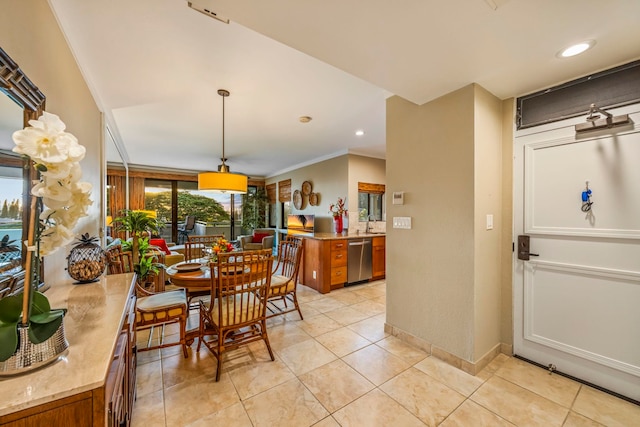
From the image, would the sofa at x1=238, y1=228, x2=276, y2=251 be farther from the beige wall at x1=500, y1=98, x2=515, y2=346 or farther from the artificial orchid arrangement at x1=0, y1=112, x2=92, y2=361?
the artificial orchid arrangement at x1=0, y1=112, x2=92, y2=361

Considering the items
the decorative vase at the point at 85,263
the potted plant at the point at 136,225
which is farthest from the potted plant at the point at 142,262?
the decorative vase at the point at 85,263

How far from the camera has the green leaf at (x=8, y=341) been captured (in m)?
0.66

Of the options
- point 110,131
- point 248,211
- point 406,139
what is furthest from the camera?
point 248,211

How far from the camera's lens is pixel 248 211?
25.8 ft

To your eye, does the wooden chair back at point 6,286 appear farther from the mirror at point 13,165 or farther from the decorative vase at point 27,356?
the decorative vase at point 27,356

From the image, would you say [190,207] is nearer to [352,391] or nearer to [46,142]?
[352,391]

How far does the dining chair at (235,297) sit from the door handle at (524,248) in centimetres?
218

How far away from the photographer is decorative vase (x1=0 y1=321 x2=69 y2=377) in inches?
27.0

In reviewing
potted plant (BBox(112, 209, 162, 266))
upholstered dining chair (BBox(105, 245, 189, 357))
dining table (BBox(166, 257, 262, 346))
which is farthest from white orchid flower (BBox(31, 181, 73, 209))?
potted plant (BBox(112, 209, 162, 266))

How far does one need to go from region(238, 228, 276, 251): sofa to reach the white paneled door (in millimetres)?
5146

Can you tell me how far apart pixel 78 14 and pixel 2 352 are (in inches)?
78.6

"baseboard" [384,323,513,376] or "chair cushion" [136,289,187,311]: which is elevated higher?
"chair cushion" [136,289,187,311]

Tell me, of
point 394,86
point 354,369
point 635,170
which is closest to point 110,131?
point 394,86

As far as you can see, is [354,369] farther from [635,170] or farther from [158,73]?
[158,73]
